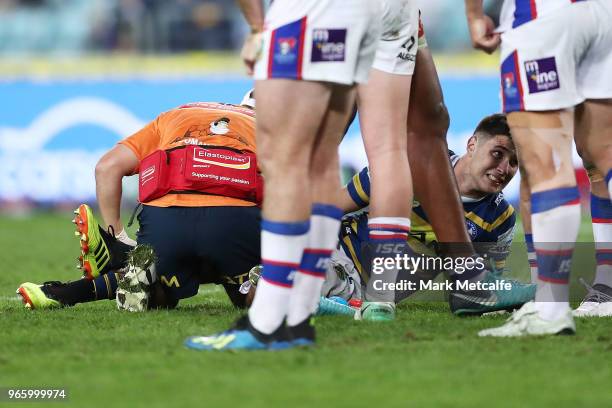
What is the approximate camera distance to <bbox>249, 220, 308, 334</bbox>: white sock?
378cm

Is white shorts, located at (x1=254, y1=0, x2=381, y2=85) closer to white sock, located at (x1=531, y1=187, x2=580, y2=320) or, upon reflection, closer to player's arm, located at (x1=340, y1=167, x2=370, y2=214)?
white sock, located at (x1=531, y1=187, x2=580, y2=320)

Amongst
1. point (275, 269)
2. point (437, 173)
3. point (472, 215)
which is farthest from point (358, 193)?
point (275, 269)

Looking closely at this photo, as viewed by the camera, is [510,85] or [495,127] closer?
[510,85]

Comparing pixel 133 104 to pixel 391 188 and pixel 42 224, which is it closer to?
pixel 42 224

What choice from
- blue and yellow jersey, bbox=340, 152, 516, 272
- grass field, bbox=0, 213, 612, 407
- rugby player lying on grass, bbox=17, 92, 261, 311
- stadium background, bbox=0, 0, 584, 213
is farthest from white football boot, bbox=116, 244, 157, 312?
stadium background, bbox=0, 0, 584, 213

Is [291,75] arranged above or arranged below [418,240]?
above

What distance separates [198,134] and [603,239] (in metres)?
1.97

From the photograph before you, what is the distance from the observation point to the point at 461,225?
5250mm

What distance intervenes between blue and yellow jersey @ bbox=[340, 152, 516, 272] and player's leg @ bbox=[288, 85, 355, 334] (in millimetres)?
1767

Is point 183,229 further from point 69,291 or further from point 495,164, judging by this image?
point 495,164

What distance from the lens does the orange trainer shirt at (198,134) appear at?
5.12 metres

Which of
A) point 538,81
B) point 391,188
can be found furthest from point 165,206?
point 538,81

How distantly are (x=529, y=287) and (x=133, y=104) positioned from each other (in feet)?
31.4

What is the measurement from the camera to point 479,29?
4.37 m
